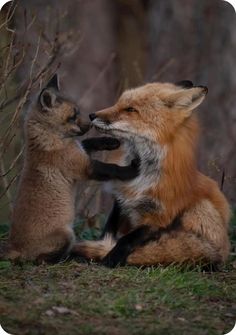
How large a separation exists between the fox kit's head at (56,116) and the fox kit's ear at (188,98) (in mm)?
775

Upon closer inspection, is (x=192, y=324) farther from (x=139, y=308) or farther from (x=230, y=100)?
(x=230, y=100)

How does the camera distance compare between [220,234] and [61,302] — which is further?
[220,234]

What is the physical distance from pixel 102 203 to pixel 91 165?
3388 mm

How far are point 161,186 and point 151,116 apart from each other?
1.86 ft

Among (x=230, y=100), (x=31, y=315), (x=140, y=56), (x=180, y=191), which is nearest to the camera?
(x=31, y=315)

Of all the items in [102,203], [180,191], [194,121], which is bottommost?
[102,203]

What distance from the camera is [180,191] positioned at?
588cm

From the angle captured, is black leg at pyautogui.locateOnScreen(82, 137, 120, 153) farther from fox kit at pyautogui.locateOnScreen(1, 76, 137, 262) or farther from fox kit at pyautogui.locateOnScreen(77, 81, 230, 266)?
fox kit at pyautogui.locateOnScreen(77, 81, 230, 266)

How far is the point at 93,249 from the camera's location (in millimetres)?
6094

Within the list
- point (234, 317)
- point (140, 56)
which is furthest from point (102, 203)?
point (234, 317)

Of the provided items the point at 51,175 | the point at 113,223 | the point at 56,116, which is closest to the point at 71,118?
the point at 56,116

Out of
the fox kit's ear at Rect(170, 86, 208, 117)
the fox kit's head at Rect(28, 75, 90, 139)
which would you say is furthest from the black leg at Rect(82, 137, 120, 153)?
the fox kit's ear at Rect(170, 86, 208, 117)

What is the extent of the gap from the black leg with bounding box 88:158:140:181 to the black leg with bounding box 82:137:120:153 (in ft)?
0.81

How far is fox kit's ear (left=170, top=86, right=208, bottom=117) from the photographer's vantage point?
5793 mm
